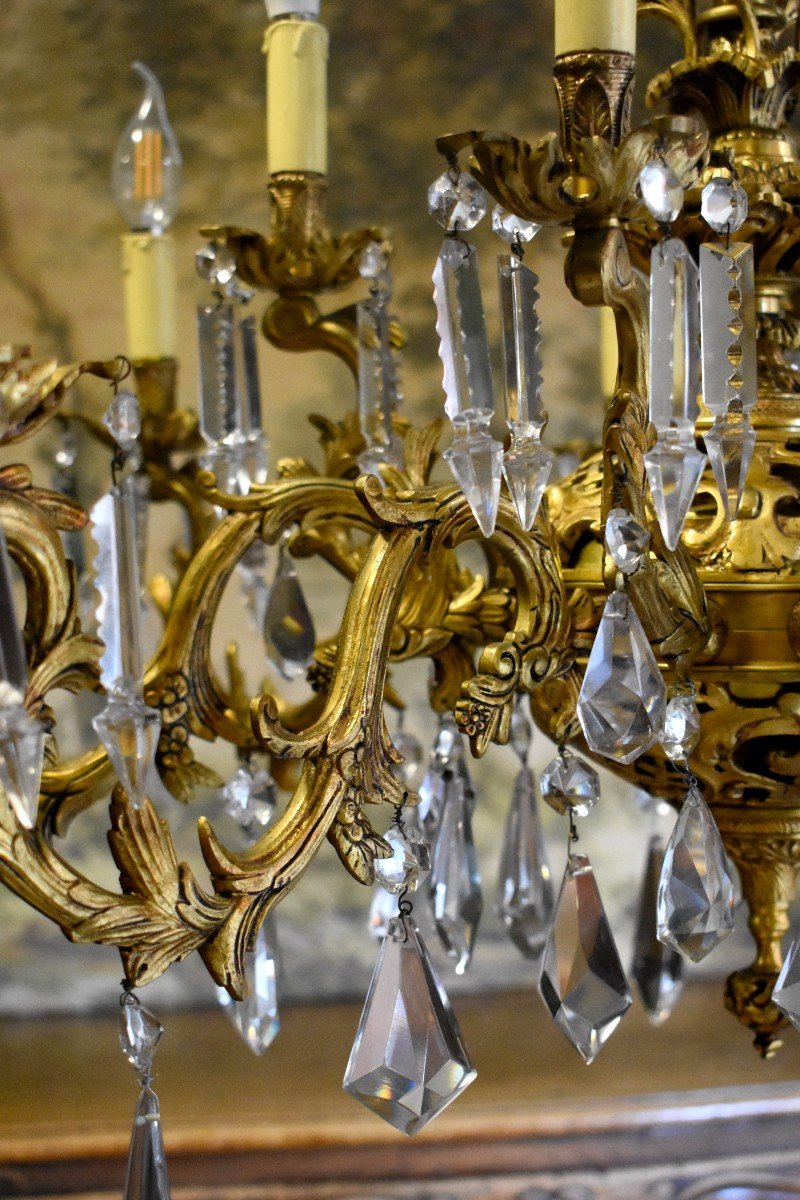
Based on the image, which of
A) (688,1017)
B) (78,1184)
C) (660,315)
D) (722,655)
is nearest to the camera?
(660,315)

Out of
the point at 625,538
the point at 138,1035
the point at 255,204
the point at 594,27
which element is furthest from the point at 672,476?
the point at 255,204

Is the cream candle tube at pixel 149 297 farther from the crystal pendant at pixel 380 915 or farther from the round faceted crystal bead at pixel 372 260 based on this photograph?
the crystal pendant at pixel 380 915

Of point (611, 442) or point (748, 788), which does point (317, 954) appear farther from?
point (611, 442)

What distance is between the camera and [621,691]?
44cm

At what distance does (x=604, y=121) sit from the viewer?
1.40ft

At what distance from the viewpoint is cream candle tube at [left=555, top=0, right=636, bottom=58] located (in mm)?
436

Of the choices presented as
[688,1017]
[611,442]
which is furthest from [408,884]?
[688,1017]

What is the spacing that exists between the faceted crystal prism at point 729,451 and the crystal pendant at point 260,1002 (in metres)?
0.32

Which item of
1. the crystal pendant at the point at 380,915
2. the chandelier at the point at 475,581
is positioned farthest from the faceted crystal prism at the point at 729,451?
the crystal pendant at the point at 380,915

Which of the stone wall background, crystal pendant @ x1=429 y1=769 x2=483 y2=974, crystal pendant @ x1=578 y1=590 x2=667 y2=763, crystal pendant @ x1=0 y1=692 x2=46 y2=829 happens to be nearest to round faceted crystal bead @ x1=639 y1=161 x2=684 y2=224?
crystal pendant @ x1=578 y1=590 x2=667 y2=763

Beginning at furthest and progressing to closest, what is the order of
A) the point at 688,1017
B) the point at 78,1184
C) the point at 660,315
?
1. the point at 688,1017
2. the point at 78,1184
3. the point at 660,315

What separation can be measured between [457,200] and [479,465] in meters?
0.08

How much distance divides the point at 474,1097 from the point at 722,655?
0.86 m

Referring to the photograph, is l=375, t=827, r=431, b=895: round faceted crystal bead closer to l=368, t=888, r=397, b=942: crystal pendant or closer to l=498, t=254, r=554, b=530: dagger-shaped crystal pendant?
l=498, t=254, r=554, b=530: dagger-shaped crystal pendant
